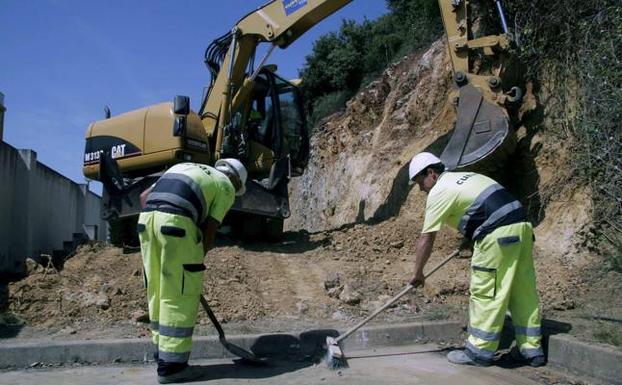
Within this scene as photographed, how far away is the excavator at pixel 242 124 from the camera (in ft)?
29.2

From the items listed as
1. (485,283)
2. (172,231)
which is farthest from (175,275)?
(485,283)

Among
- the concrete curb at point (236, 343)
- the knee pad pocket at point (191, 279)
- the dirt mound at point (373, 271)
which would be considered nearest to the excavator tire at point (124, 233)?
the dirt mound at point (373, 271)

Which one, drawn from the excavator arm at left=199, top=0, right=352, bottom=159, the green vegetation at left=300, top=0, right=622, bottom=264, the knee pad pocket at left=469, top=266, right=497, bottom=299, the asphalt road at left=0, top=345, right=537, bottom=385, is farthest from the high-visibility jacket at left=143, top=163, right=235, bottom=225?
the excavator arm at left=199, top=0, right=352, bottom=159

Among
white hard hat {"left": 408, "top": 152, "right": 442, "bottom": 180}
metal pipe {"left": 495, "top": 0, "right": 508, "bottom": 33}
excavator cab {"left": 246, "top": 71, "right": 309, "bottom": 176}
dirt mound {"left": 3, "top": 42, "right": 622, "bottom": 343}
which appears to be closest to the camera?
white hard hat {"left": 408, "top": 152, "right": 442, "bottom": 180}

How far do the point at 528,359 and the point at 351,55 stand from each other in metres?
23.6

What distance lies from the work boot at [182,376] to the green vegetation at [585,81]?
15.4ft

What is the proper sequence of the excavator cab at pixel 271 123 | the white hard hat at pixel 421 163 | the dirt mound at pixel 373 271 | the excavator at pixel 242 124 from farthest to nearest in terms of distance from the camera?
the excavator cab at pixel 271 123
the excavator at pixel 242 124
the dirt mound at pixel 373 271
the white hard hat at pixel 421 163

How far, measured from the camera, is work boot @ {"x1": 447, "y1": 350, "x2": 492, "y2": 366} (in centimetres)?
466

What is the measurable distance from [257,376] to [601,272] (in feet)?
13.8

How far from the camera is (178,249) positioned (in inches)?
172

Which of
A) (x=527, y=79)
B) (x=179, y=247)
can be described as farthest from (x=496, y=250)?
(x=527, y=79)

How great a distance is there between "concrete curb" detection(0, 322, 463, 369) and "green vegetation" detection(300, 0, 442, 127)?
17771 millimetres

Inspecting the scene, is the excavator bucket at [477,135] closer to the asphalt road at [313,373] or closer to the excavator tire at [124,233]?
the asphalt road at [313,373]

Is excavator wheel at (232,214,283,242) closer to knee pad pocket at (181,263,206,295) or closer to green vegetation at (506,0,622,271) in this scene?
green vegetation at (506,0,622,271)
